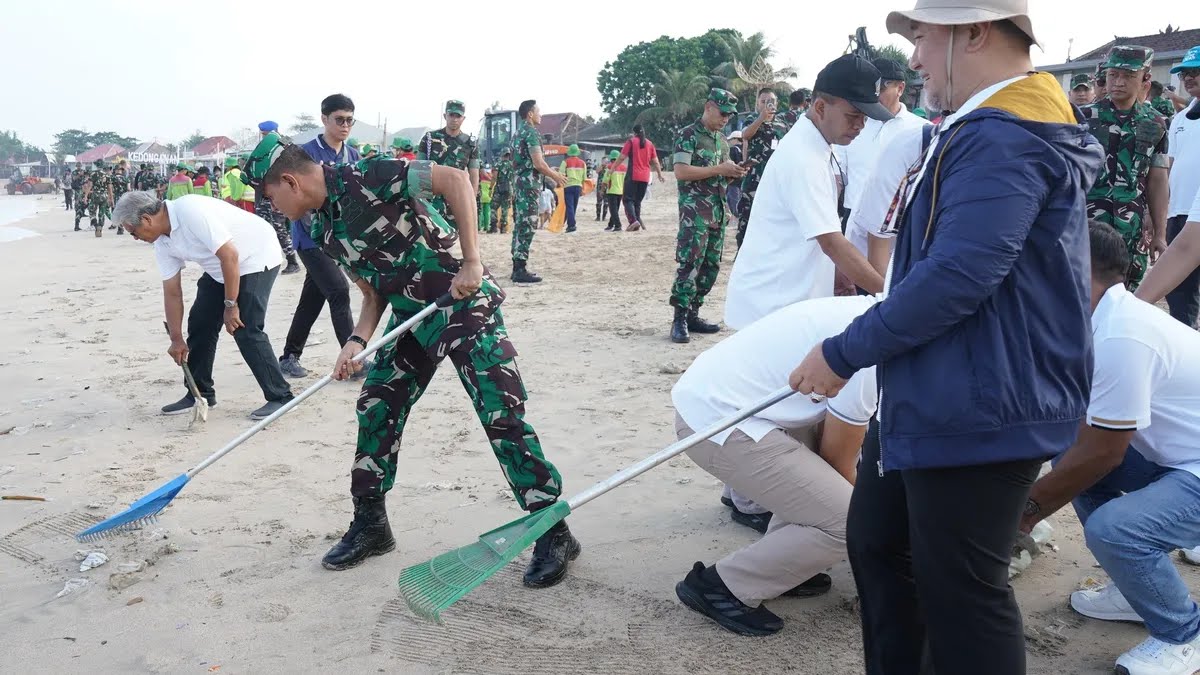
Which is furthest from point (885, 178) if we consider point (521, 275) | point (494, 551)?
point (521, 275)

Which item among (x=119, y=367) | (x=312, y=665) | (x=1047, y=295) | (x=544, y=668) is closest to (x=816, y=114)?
(x=1047, y=295)

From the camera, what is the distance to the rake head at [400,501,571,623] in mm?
2523

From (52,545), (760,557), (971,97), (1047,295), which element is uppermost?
(971,97)

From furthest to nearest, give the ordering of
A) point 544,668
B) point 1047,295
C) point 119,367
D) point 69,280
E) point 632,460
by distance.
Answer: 1. point 69,280
2. point 119,367
3. point 632,460
4. point 544,668
5. point 1047,295

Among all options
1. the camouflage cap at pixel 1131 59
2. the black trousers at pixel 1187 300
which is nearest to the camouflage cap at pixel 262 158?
the camouflage cap at pixel 1131 59

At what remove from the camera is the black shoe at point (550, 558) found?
10.6 ft

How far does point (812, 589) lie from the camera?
10.1 ft

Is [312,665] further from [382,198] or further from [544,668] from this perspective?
[382,198]

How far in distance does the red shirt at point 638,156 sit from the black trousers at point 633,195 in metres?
0.19

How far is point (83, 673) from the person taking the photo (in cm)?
280

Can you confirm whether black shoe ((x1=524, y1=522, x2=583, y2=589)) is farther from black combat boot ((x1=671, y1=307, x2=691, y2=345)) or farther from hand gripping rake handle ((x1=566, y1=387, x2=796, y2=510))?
black combat boot ((x1=671, y1=307, x2=691, y2=345))

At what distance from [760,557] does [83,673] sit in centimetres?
214

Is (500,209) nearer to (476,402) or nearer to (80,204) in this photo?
(476,402)

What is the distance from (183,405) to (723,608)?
4202 mm
